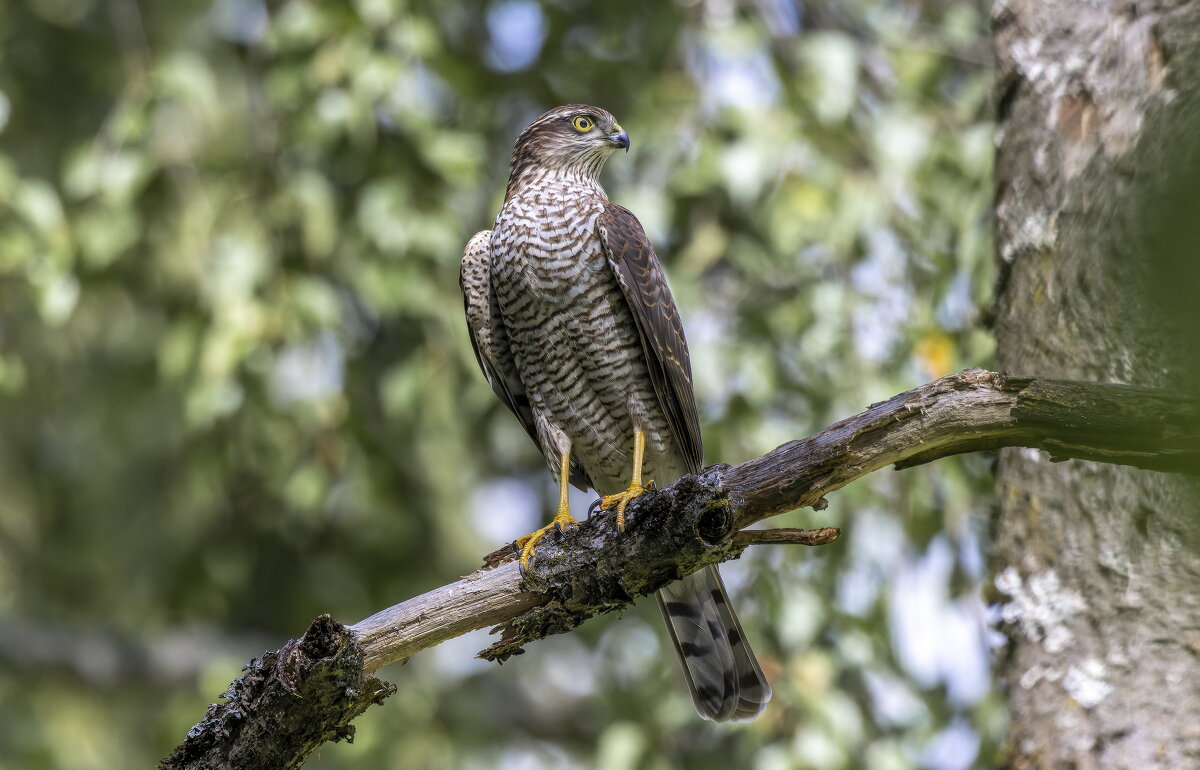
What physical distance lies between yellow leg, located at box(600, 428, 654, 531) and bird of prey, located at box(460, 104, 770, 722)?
0.01m

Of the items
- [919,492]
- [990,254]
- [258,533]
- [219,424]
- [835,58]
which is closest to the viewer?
[990,254]

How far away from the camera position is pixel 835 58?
174 inches

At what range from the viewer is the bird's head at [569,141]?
4016mm

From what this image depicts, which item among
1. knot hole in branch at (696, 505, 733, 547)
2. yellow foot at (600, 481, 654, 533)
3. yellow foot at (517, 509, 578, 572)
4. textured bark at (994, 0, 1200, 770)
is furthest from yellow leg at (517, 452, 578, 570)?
textured bark at (994, 0, 1200, 770)

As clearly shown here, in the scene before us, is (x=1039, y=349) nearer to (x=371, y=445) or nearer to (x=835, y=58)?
(x=835, y=58)

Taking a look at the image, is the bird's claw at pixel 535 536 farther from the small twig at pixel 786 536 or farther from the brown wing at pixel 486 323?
the brown wing at pixel 486 323

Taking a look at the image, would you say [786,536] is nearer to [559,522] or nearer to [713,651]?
[559,522]

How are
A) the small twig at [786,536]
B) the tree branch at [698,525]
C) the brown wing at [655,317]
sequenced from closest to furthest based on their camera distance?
the tree branch at [698,525] → the small twig at [786,536] → the brown wing at [655,317]

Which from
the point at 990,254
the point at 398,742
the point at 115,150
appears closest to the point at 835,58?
the point at 990,254

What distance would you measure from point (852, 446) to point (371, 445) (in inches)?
112

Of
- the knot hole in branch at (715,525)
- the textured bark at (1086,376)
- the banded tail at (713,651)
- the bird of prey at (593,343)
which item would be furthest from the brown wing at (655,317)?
the knot hole in branch at (715,525)

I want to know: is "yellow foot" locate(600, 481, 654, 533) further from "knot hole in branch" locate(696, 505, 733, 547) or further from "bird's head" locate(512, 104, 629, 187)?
"bird's head" locate(512, 104, 629, 187)

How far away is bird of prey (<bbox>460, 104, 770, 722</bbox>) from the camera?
359 cm

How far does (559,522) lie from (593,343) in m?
0.65
